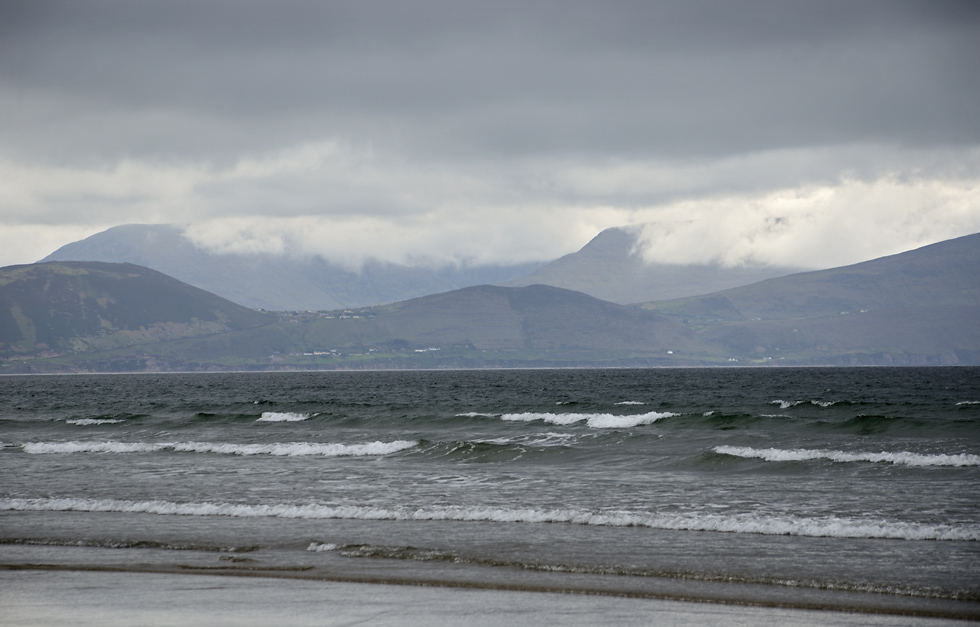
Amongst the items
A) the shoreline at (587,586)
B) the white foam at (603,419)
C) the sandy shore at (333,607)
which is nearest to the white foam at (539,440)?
the white foam at (603,419)

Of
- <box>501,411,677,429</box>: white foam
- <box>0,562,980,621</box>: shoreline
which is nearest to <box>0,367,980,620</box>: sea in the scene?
<box>0,562,980,621</box>: shoreline

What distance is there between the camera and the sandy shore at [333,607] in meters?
12.6

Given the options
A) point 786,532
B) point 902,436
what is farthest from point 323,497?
point 902,436

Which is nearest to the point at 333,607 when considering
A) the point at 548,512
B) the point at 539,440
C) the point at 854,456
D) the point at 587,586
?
the point at 587,586

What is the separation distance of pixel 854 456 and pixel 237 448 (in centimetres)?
2776

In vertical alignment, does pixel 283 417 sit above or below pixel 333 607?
below

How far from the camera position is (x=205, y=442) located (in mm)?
45094

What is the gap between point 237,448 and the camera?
134 feet

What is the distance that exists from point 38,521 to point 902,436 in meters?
37.6

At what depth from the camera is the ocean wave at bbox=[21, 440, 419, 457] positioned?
39312 mm

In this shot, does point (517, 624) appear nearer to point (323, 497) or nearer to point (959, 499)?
point (323, 497)

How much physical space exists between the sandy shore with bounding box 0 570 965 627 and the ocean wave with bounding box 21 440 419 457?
2359 centimetres

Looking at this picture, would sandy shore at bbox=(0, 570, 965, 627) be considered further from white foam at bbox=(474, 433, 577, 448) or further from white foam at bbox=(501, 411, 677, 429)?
white foam at bbox=(501, 411, 677, 429)

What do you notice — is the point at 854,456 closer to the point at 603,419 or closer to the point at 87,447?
the point at 603,419
